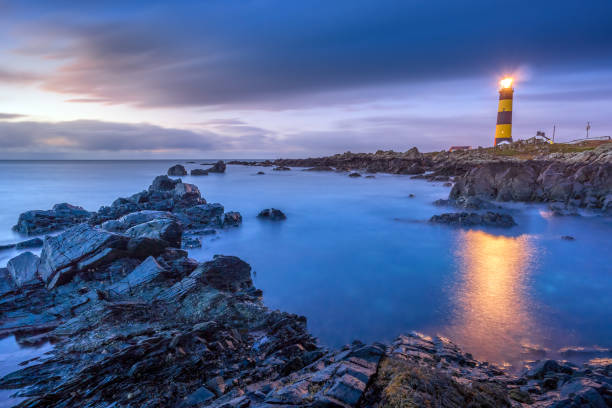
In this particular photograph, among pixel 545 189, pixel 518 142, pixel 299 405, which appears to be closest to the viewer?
pixel 299 405

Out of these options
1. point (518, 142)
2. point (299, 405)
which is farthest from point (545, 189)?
point (518, 142)

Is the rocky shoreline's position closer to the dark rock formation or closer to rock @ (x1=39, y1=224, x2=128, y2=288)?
rock @ (x1=39, y1=224, x2=128, y2=288)

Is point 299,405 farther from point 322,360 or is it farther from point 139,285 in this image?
point 139,285

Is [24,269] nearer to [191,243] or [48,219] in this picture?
[191,243]

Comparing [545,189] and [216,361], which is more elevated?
[545,189]

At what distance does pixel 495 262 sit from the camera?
10109 mm

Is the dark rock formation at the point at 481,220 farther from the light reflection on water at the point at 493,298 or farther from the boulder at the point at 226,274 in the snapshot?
the boulder at the point at 226,274

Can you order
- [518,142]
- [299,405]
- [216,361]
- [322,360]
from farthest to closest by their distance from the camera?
[518,142], [216,361], [322,360], [299,405]

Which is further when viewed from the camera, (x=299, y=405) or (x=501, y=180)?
(x=501, y=180)

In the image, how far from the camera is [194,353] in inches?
179

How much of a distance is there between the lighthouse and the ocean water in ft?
214

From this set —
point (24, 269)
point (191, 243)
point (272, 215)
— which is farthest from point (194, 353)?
point (272, 215)

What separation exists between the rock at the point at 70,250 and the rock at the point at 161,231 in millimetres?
1410

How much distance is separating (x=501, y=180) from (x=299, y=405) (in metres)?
23.7
